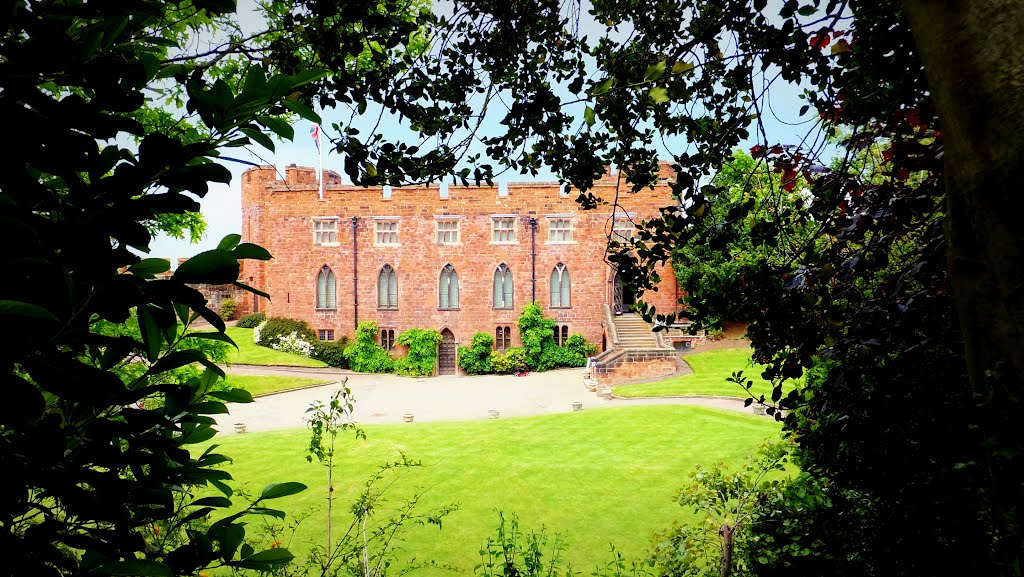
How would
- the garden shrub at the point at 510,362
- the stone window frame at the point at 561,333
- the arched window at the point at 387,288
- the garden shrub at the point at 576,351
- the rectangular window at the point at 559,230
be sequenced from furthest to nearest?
the arched window at the point at 387,288 < the rectangular window at the point at 559,230 < the stone window frame at the point at 561,333 < the garden shrub at the point at 576,351 < the garden shrub at the point at 510,362

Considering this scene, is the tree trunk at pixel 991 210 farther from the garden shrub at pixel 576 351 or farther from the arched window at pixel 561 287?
the arched window at pixel 561 287

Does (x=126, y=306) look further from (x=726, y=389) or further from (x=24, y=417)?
(x=726, y=389)

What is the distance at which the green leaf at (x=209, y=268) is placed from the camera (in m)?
0.81

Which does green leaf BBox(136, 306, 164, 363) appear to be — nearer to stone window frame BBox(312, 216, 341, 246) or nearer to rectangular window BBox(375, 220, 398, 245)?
rectangular window BBox(375, 220, 398, 245)

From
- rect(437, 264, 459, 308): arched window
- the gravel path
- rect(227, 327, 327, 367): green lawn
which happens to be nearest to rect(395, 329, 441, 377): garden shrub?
the gravel path

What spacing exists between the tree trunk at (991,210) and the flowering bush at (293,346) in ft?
80.1

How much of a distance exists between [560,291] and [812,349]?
21392 millimetres

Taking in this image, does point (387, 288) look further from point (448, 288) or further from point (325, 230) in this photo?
point (325, 230)

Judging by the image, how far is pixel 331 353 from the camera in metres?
23.6

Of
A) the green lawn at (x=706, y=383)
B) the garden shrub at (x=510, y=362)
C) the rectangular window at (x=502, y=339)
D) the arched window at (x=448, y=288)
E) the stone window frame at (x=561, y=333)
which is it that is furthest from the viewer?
the arched window at (x=448, y=288)

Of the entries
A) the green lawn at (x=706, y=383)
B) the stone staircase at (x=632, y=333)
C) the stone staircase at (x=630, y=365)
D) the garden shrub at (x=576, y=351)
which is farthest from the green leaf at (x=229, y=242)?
the garden shrub at (x=576, y=351)

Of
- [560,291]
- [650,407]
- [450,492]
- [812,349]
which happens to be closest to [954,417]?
[812,349]

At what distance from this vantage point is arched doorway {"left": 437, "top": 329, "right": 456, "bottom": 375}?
24078mm

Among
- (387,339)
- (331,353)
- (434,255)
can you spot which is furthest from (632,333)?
(331,353)
